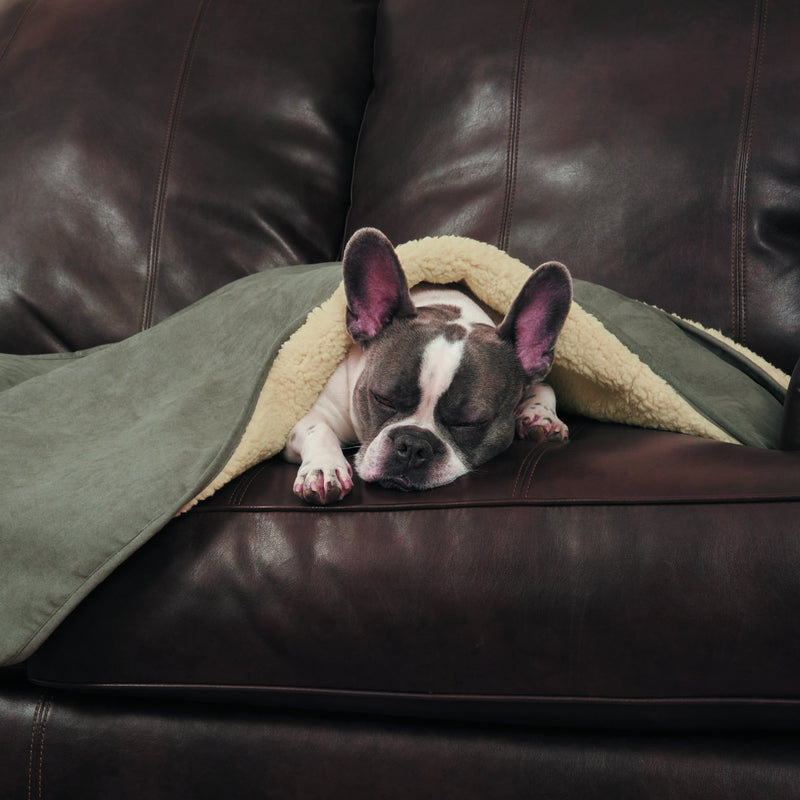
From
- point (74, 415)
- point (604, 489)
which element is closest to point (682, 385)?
point (604, 489)

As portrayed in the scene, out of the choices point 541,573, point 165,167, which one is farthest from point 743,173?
point 165,167

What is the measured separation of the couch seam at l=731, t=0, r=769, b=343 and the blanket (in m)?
0.14

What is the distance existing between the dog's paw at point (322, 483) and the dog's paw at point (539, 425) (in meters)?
0.38

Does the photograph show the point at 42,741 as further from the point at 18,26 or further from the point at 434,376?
the point at 18,26

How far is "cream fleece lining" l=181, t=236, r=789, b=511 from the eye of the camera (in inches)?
54.1

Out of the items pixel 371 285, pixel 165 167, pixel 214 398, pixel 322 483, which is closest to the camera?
pixel 322 483

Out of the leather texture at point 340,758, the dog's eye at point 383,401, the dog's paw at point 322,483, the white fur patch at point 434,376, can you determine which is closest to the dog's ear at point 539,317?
the white fur patch at point 434,376

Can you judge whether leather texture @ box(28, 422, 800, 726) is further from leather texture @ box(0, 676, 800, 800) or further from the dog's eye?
the dog's eye

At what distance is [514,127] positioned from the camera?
1.94 meters

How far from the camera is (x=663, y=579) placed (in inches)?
39.3

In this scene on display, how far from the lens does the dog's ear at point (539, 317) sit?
1.41 metres

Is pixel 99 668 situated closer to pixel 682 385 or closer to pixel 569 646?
pixel 569 646

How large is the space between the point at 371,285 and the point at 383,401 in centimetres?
20

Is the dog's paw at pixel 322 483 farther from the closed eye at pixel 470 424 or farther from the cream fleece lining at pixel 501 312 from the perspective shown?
the closed eye at pixel 470 424
